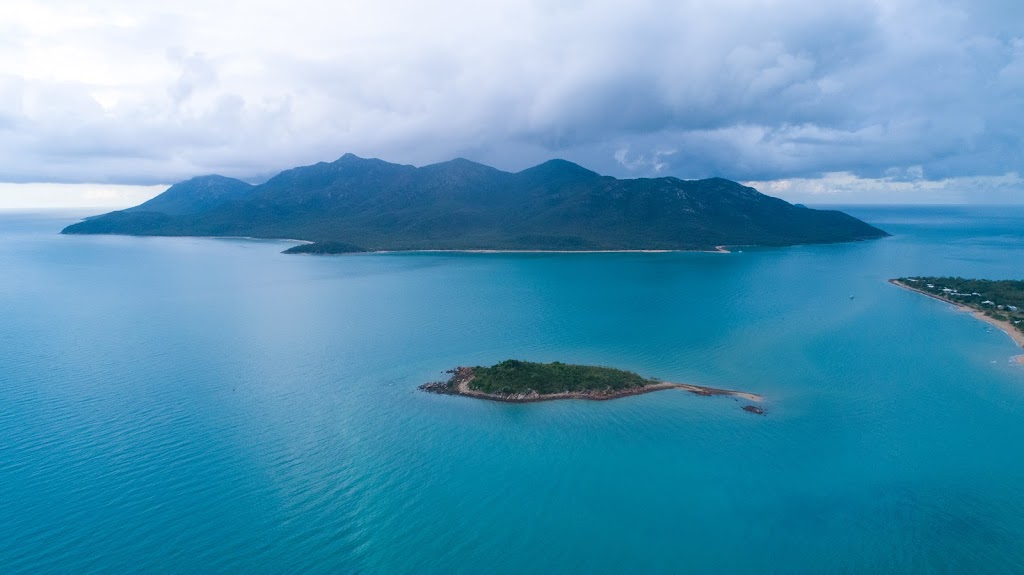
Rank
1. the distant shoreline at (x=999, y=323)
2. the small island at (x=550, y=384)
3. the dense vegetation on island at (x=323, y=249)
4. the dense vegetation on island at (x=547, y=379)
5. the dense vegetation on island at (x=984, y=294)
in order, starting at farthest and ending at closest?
1. the dense vegetation on island at (x=323, y=249)
2. the dense vegetation on island at (x=984, y=294)
3. the distant shoreline at (x=999, y=323)
4. the dense vegetation on island at (x=547, y=379)
5. the small island at (x=550, y=384)

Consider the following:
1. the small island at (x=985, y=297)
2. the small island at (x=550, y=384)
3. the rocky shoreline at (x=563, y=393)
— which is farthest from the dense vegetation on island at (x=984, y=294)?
the small island at (x=550, y=384)

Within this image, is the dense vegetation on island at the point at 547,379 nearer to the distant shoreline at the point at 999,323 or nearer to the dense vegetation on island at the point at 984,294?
the distant shoreline at the point at 999,323

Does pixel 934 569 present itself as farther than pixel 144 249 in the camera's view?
No

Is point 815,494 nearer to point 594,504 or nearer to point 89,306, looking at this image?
point 594,504

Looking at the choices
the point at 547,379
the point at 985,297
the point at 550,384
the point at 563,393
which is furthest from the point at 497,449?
the point at 985,297

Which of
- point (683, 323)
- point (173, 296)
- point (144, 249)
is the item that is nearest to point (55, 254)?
point (144, 249)

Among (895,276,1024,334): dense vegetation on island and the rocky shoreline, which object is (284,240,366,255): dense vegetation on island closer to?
the rocky shoreline

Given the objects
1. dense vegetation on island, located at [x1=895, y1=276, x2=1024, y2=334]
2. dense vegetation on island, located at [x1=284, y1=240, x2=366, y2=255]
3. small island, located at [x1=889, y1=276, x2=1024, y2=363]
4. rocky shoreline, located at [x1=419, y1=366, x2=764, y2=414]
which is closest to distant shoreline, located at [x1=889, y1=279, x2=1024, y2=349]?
small island, located at [x1=889, y1=276, x2=1024, y2=363]

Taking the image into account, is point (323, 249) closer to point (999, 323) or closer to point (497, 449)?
point (497, 449)
